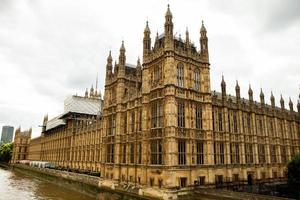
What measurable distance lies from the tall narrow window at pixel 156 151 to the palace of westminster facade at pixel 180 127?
143 millimetres

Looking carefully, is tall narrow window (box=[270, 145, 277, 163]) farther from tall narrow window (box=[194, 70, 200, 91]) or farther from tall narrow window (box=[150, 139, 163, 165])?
tall narrow window (box=[150, 139, 163, 165])

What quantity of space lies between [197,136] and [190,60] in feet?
39.4

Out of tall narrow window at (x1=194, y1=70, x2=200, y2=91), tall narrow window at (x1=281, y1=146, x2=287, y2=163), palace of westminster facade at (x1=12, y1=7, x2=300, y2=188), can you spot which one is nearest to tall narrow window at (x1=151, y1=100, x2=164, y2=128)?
palace of westminster facade at (x1=12, y1=7, x2=300, y2=188)

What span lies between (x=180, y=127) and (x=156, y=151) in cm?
509

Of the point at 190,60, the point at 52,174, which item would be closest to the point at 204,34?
the point at 190,60

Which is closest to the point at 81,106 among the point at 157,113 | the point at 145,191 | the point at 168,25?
the point at 157,113

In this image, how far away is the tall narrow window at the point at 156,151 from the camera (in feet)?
118

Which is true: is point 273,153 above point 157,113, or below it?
below

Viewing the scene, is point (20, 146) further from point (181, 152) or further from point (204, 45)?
point (204, 45)

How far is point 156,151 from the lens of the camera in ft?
121

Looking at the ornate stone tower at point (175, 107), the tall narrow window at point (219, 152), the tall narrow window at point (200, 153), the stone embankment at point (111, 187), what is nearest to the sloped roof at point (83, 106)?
the stone embankment at point (111, 187)

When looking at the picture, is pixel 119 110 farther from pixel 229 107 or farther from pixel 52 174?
pixel 52 174

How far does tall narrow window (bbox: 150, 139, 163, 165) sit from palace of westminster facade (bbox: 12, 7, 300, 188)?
14cm

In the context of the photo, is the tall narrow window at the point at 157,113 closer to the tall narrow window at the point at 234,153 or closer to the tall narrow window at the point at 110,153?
the tall narrow window at the point at 110,153
